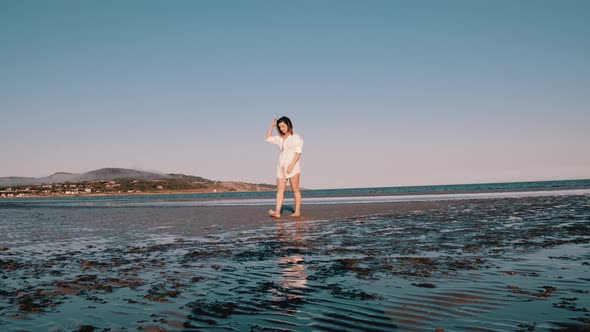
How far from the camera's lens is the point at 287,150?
14297mm

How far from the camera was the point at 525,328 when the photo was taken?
3.15 meters

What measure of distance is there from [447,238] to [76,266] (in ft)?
19.7

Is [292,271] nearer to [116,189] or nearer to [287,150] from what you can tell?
[287,150]

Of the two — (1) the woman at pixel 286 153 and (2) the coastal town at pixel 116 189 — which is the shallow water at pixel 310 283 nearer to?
(1) the woman at pixel 286 153

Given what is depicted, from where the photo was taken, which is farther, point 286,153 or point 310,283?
point 286,153

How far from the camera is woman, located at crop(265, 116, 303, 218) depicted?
14.2 metres

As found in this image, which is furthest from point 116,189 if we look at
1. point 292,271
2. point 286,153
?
point 292,271

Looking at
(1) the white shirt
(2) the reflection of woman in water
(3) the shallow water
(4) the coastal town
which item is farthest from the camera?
(4) the coastal town

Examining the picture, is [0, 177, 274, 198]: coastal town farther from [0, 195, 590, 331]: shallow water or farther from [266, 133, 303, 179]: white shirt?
[0, 195, 590, 331]: shallow water

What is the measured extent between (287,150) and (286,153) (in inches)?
4.2

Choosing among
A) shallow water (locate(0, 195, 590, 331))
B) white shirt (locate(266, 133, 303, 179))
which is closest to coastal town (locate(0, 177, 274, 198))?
white shirt (locate(266, 133, 303, 179))

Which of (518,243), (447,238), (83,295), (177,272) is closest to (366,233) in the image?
(447,238)

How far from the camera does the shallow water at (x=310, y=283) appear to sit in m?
3.50

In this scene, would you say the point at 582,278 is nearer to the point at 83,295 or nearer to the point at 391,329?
the point at 391,329
